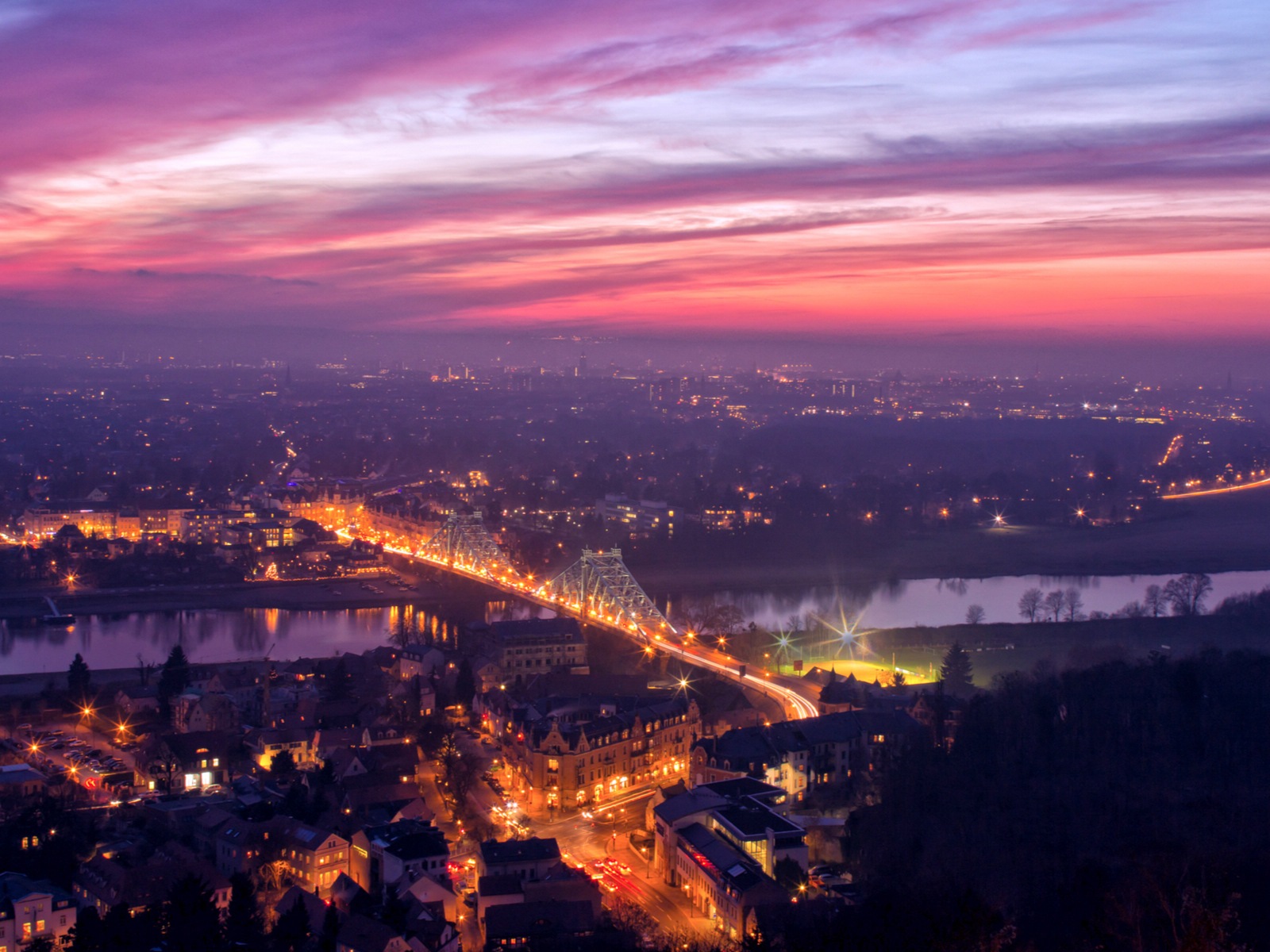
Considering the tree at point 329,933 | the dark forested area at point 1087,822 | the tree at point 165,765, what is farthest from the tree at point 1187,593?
the tree at point 329,933

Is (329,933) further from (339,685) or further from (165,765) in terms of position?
(339,685)

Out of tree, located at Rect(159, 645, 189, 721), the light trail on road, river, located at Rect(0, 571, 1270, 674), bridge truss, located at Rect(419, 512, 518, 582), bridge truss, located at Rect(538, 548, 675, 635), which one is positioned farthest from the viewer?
the light trail on road

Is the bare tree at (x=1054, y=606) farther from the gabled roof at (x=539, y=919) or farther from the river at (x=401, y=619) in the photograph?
the gabled roof at (x=539, y=919)

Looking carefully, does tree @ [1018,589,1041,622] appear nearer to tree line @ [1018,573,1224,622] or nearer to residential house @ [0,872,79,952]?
tree line @ [1018,573,1224,622]

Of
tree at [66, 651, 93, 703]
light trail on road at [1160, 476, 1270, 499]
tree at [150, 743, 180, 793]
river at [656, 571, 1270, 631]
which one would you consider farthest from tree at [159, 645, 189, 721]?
light trail on road at [1160, 476, 1270, 499]

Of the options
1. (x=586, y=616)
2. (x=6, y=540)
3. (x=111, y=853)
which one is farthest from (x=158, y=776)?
(x=6, y=540)
